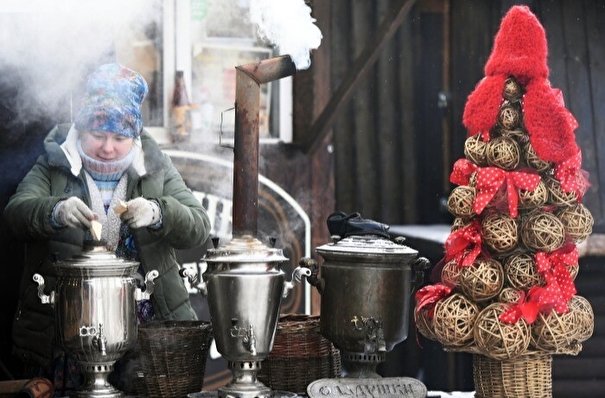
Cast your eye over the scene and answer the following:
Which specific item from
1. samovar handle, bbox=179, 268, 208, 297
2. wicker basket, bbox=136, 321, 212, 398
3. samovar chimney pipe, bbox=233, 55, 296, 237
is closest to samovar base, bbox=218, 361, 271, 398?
wicker basket, bbox=136, 321, 212, 398

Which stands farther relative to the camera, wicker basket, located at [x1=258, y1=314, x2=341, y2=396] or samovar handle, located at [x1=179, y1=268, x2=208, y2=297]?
wicker basket, located at [x1=258, y1=314, x2=341, y2=396]

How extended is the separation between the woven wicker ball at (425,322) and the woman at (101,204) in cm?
111

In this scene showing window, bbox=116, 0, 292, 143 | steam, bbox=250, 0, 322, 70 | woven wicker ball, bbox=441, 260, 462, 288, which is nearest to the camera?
woven wicker ball, bbox=441, 260, 462, 288

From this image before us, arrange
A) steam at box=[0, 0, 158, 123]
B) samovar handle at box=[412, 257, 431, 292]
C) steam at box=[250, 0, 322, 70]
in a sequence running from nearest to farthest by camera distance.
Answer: samovar handle at box=[412, 257, 431, 292] → steam at box=[250, 0, 322, 70] → steam at box=[0, 0, 158, 123]

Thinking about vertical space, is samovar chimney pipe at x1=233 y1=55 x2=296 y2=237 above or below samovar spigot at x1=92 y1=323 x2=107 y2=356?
→ above

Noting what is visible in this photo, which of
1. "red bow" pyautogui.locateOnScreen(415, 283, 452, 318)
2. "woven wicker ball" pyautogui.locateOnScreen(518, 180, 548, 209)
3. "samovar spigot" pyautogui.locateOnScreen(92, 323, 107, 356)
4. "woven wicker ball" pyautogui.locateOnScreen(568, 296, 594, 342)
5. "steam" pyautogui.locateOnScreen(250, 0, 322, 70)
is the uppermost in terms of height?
"steam" pyautogui.locateOnScreen(250, 0, 322, 70)

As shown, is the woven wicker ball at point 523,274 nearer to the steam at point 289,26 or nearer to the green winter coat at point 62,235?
the steam at point 289,26

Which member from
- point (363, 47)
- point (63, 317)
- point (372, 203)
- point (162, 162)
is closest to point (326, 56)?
point (363, 47)

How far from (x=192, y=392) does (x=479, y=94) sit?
184 cm

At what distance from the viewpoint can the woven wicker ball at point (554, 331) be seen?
4578 mm

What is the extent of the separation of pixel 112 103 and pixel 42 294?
0.93m

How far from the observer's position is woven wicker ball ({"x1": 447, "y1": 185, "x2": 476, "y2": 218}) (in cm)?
472

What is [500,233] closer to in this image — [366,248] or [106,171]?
Result: [366,248]

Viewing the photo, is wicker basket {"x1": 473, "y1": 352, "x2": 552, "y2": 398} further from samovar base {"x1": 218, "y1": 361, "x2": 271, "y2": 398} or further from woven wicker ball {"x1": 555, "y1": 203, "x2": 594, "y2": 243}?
samovar base {"x1": 218, "y1": 361, "x2": 271, "y2": 398}
